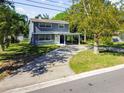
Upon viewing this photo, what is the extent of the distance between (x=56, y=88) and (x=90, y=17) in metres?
14.9

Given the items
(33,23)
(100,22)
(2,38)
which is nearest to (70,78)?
(2,38)

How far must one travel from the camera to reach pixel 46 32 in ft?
145

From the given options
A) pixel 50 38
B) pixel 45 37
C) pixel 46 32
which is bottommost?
pixel 50 38

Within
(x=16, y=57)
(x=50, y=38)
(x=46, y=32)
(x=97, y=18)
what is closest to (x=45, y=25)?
(x=46, y=32)

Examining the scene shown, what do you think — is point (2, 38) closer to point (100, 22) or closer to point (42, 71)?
point (42, 71)

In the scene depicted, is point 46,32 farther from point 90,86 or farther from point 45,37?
point 90,86

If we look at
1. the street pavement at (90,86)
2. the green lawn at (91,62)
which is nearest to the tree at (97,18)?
the green lawn at (91,62)

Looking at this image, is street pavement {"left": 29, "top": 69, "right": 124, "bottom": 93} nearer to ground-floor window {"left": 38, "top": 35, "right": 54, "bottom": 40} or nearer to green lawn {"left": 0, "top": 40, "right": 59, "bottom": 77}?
green lawn {"left": 0, "top": 40, "right": 59, "bottom": 77}

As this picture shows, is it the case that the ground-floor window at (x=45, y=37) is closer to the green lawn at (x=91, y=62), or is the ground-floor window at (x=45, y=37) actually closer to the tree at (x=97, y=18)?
the tree at (x=97, y=18)

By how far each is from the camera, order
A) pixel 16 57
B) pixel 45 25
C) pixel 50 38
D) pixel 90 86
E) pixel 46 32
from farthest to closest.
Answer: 1. pixel 50 38
2. pixel 45 25
3. pixel 46 32
4. pixel 16 57
5. pixel 90 86

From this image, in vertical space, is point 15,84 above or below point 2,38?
below

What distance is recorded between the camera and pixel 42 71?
49.3 feet

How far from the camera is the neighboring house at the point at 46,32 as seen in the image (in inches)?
1703

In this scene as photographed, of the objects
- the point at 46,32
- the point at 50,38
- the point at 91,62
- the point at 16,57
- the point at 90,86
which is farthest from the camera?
the point at 50,38
